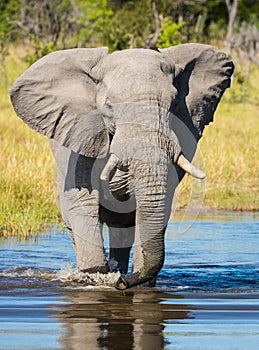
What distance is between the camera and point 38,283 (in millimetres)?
6883

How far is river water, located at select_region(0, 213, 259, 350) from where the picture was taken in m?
4.85

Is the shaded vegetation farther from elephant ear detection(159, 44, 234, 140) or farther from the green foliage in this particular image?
elephant ear detection(159, 44, 234, 140)

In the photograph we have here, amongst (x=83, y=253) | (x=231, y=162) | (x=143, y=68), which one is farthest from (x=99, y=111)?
(x=231, y=162)

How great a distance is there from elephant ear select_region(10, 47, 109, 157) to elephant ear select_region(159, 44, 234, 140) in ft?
1.68

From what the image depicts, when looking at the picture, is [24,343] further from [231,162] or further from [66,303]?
[231,162]

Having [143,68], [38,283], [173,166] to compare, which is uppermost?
[143,68]

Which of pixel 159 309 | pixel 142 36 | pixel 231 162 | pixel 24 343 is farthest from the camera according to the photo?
pixel 142 36

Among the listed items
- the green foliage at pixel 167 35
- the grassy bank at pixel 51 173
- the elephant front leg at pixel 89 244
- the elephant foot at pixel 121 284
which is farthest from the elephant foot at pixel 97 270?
the green foliage at pixel 167 35

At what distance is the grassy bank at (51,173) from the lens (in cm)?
962

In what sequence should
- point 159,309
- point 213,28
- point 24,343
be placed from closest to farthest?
point 24,343 → point 159,309 → point 213,28

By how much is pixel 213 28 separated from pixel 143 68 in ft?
75.2

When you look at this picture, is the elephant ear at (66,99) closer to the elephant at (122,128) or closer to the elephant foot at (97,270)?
the elephant at (122,128)

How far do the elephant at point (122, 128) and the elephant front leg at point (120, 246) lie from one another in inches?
0.4

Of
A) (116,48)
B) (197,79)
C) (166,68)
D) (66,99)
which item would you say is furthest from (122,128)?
(116,48)
